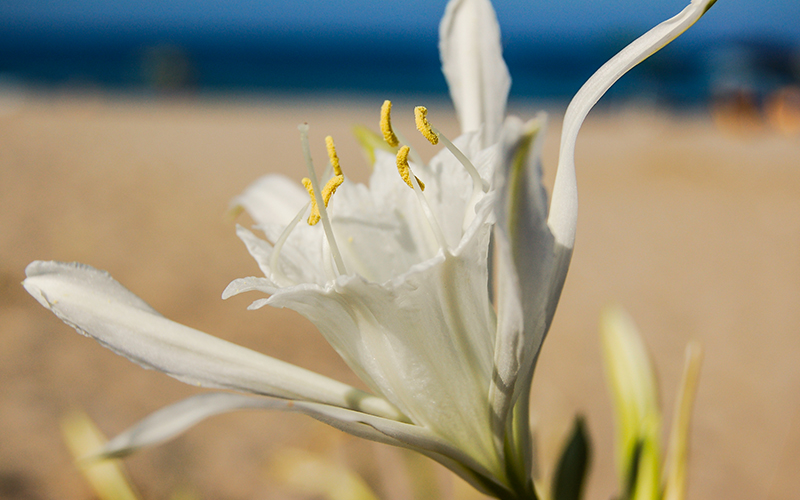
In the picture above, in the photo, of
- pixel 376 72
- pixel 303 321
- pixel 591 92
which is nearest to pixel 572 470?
pixel 591 92

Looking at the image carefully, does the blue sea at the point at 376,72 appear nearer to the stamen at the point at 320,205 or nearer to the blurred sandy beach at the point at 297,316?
the blurred sandy beach at the point at 297,316

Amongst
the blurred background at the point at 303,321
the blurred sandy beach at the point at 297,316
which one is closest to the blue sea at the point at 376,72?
the blurred background at the point at 303,321

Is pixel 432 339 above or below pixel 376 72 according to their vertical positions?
below

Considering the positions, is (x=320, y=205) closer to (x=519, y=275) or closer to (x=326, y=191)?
(x=326, y=191)

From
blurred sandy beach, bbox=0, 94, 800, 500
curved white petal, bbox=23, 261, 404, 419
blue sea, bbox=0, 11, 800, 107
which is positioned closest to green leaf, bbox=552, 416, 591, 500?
blurred sandy beach, bbox=0, 94, 800, 500

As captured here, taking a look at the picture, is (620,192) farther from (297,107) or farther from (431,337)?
(297,107)

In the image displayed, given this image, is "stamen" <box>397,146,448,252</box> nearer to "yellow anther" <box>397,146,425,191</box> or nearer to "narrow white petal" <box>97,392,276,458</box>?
"yellow anther" <box>397,146,425,191</box>
